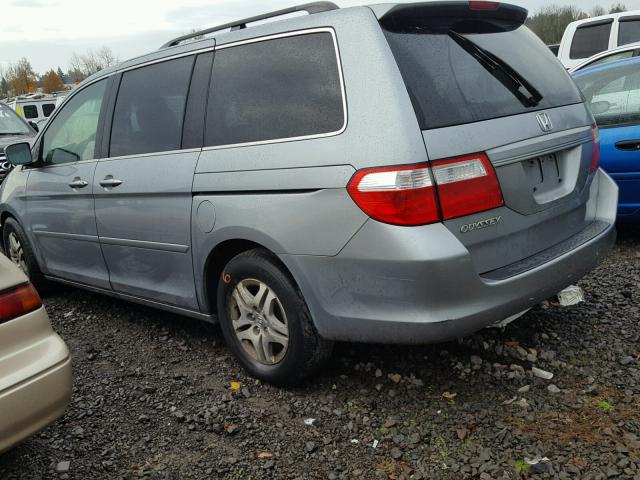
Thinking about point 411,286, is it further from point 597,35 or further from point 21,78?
point 21,78

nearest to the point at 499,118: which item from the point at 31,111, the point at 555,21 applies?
the point at 31,111

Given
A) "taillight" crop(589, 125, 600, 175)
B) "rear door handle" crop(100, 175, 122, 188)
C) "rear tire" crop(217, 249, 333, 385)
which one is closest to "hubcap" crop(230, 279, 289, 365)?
"rear tire" crop(217, 249, 333, 385)

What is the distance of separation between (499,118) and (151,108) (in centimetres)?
208

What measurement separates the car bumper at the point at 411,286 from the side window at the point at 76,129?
2.13 metres

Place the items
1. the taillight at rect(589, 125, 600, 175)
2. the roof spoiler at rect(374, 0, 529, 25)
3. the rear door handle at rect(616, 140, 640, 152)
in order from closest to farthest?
the roof spoiler at rect(374, 0, 529, 25)
the taillight at rect(589, 125, 600, 175)
the rear door handle at rect(616, 140, 640, 152)

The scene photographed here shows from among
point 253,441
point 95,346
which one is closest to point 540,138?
point 253,441

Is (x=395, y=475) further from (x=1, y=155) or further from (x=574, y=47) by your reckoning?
(x=574, y=47)

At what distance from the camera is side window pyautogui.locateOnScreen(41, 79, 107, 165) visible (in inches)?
167

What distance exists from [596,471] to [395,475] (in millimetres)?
776

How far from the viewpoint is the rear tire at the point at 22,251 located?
199 inches

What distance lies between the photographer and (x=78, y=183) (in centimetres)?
415

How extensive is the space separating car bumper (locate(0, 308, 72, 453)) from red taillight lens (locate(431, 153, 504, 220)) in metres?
1.67

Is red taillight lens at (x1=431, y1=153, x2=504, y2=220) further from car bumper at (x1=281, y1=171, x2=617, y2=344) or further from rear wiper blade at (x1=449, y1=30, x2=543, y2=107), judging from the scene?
rear wiper blade at (x1=449, y1=30, x2=543, y2=107)

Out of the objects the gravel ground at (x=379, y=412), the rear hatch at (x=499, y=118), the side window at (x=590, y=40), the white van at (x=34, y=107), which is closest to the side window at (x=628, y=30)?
the side window at (x=590, y=40)
